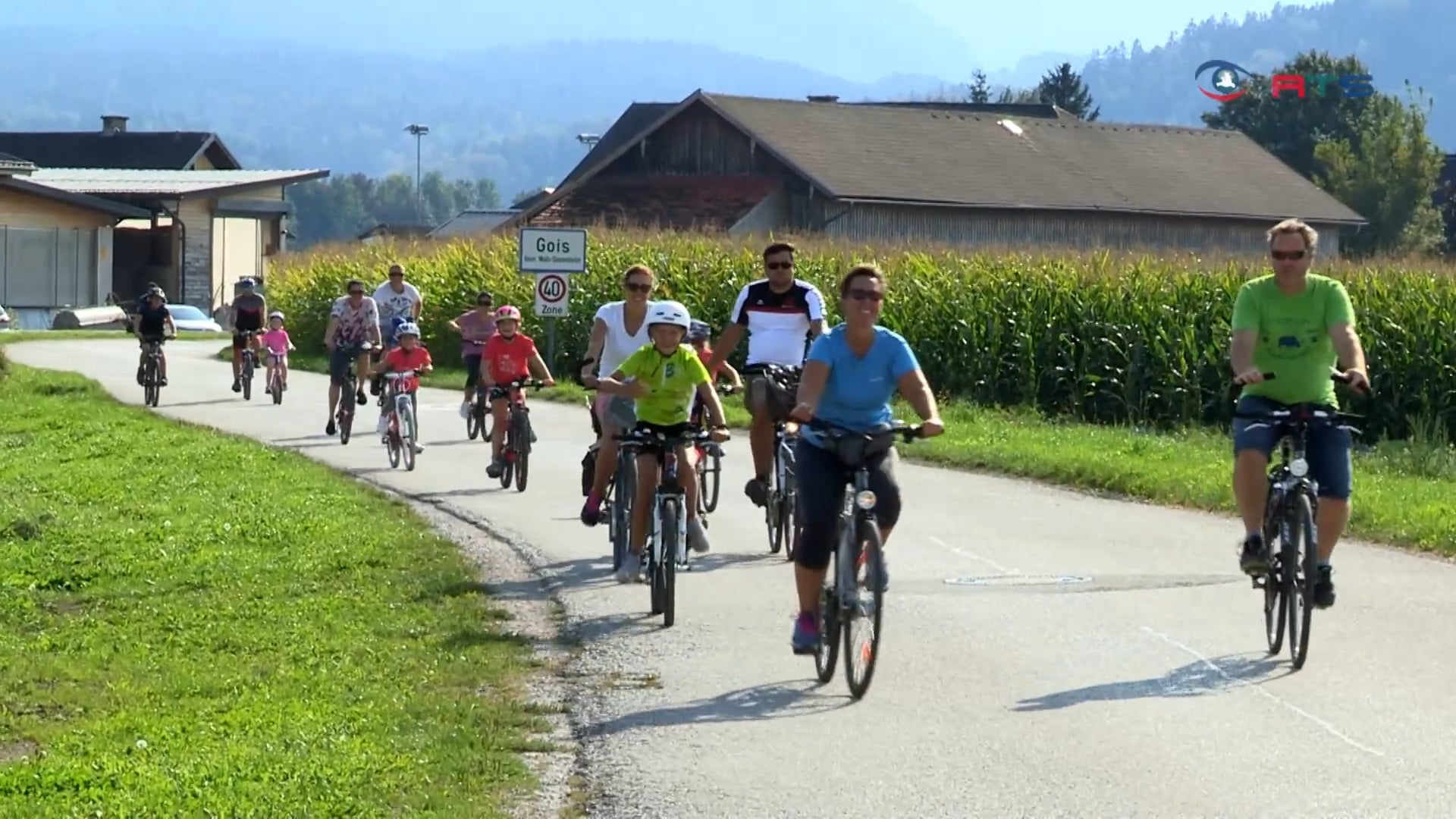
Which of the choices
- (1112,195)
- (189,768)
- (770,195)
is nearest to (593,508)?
(189,768)

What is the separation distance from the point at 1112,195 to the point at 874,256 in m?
25.6

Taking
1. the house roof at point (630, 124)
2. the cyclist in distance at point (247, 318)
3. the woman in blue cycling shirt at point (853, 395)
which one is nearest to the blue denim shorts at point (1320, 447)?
the woman in blue cycling shirt at point (853, 395)

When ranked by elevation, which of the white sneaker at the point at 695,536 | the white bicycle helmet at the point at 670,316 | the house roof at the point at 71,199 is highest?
the house roof at the point at 71,199

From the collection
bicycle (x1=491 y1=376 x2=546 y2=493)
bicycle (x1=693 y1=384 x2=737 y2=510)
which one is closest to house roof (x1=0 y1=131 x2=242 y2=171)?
bicycle (x1=491 y1=376 x2=546 y2=493)

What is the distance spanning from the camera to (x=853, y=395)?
947cm

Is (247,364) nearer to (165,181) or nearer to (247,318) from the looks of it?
(247,318)

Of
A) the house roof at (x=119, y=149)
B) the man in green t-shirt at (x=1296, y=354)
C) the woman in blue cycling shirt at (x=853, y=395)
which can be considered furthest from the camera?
the house roof at (x=119, y=149)

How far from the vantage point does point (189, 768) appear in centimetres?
795

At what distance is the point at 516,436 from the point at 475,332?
4.49 metres

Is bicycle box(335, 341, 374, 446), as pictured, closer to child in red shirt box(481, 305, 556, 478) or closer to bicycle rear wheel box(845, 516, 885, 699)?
child in red shirt box(481, 305, 556, 478)

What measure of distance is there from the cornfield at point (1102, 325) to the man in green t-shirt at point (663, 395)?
1503 cm

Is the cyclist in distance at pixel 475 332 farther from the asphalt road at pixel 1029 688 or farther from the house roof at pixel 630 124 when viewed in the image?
the house roof at pixel 630 124

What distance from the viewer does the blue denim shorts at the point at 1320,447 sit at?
10.3m

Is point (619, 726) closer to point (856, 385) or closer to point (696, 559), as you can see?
point (856, 385)
